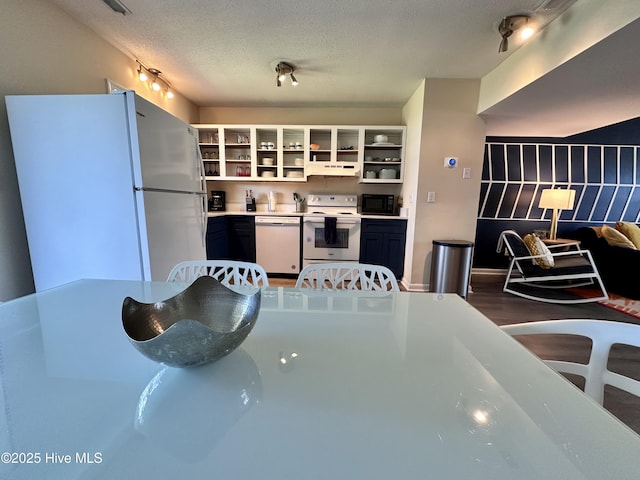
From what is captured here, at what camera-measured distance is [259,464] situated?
1.16 ft

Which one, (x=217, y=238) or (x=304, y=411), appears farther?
(x=217, y=238)

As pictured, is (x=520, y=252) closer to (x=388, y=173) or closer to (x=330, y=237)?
(x=388, y=173)

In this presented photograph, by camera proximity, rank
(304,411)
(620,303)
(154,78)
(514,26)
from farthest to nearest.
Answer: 1. (620,303)
2. (154,78)
3. (514,26)
4. (304,411)

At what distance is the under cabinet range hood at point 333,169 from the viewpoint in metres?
3.58

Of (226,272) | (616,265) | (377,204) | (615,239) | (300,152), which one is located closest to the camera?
(226,272)

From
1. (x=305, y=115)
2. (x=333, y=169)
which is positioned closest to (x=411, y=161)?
(x=333, y=169)

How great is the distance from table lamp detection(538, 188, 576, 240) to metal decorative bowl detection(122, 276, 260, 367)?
432cm

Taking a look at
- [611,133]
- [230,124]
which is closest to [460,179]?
[611,133]

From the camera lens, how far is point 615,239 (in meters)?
3.41

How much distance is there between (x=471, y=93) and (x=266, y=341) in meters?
3.36

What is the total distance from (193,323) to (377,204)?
3431 millimetres

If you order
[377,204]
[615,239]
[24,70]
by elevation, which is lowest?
[615,239]

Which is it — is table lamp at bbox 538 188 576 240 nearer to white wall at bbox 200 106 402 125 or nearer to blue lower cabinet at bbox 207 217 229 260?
white wall at bbox 200 106 402 125

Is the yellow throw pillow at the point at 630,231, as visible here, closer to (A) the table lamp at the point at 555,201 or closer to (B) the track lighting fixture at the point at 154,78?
(A) the table lamp at the point at 555,201
